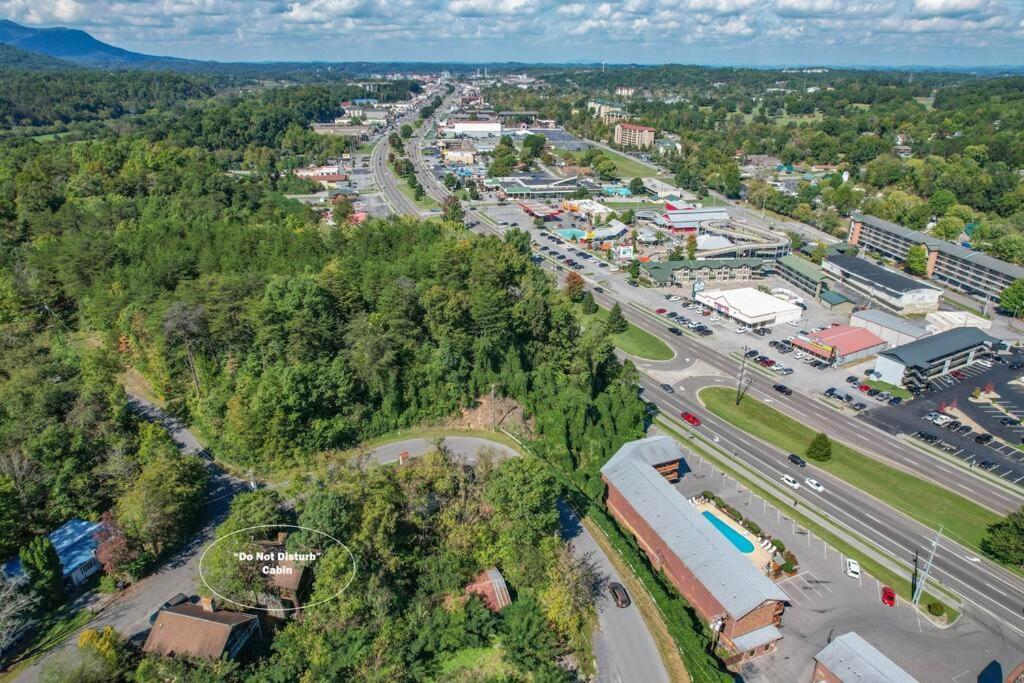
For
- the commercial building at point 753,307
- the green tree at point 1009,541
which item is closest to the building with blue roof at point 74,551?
the green tree at point 1009,541

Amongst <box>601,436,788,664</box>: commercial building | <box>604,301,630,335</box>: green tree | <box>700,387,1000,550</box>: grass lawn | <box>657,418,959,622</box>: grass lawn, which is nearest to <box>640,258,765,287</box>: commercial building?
<box>604,301,630,335</box>: green tree

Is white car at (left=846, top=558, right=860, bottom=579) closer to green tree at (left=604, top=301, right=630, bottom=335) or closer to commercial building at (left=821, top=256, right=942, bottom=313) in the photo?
green tree at (left=604, top=301, right=630, bottom=335)

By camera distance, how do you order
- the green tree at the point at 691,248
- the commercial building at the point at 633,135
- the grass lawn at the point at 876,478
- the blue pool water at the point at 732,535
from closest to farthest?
the blue pool water at the point at 732,535 → the grass lawn at the point at 876,478 → the green tree at the point at 691,248 → the commercial building at the point at 633,135

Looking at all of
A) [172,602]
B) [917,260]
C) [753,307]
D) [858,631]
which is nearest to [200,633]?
[172,602]

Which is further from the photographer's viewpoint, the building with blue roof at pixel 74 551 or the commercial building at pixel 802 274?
the commercial building at pixel 802 274

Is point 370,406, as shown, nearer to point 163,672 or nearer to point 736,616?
point 163,672

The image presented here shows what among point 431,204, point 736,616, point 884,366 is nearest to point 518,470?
point 736,616

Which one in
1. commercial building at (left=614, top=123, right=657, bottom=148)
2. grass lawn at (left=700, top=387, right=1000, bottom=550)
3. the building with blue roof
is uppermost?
commercial building at (left=614, top=123, right=657, bottom=148)

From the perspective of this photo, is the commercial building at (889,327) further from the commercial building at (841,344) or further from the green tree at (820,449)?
the green tree at (820,449)
